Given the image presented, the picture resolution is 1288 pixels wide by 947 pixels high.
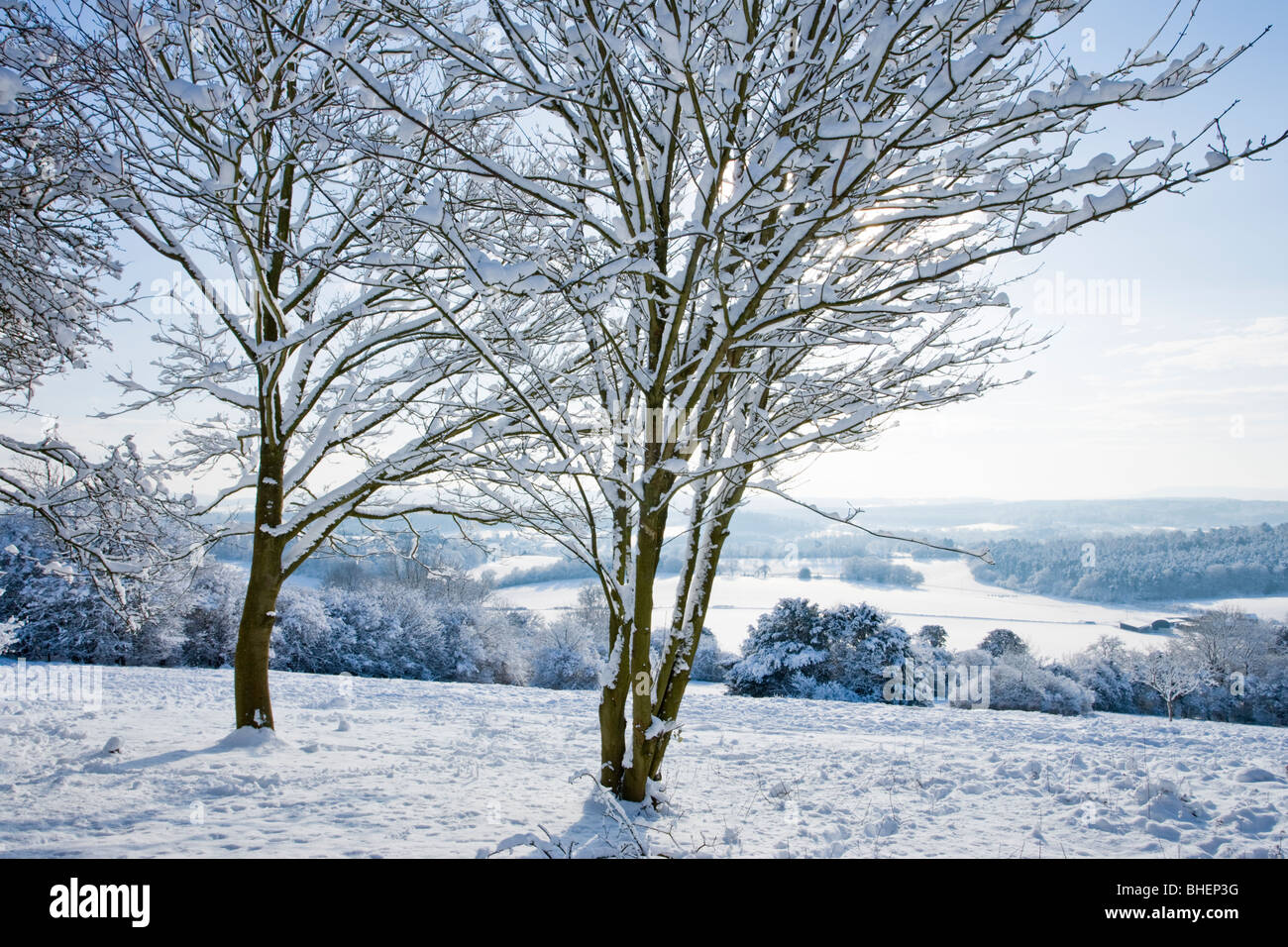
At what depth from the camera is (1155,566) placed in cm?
3353

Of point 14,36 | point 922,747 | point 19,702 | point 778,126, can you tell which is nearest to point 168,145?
point 14,36

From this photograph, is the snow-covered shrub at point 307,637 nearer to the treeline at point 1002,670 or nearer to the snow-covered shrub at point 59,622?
the snow-covered shrub at point 59,622

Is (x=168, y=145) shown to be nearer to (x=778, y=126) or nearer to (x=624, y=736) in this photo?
(x=778, y=126)

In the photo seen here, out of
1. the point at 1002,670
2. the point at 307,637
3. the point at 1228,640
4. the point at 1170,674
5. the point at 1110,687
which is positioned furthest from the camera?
the point at 1228,640

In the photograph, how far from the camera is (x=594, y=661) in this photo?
24.1 metres

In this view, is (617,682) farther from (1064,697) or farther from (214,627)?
(214,627)

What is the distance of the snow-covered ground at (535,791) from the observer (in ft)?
11.3

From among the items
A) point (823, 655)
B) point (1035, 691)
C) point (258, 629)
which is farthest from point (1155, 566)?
point (258, 629)

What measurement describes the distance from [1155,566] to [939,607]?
49.9 ft

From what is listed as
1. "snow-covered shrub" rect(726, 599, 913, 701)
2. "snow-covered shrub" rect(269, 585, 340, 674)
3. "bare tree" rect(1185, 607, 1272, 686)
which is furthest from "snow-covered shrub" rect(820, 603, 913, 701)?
"snow-covered shrub" rect(269, 585, 340, 674)

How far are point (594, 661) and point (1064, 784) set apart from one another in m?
20.0

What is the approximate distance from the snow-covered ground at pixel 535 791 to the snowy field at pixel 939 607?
A: 13.9 m

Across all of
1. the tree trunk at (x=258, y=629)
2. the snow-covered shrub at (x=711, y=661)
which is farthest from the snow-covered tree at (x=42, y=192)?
the snow-covered shrub at (x=711, y=661)

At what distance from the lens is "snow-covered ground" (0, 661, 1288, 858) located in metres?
3.45
